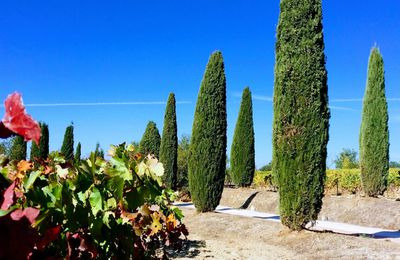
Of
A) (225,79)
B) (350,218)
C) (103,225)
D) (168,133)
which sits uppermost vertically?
(225,79)

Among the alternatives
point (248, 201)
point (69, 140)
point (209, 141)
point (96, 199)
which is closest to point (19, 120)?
point (96, 199)

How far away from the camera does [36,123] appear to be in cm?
58

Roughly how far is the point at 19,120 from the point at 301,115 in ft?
29.3

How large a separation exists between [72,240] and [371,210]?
13148 millimetres

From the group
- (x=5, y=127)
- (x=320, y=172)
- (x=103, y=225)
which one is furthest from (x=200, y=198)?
(x=5, y=127)

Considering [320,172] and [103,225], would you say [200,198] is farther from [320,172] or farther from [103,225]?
[103,225]

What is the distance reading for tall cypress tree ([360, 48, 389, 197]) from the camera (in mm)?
15555

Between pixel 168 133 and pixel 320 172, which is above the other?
pixel 168 133

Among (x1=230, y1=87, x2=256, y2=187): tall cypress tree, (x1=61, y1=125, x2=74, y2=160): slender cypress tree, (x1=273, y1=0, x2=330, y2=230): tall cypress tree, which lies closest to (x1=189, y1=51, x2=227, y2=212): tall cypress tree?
(x1=273, y1=0, x2=330, y2=230): tall cypress tree

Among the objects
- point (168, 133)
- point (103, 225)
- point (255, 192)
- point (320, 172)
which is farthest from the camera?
point (168, 133)

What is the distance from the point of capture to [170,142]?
21.0 meters

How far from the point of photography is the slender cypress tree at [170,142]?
2072 centimetres

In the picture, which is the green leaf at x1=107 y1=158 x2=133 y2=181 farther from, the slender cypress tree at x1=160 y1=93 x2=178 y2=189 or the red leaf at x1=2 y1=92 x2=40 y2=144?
the slender cypress tree at x1=160 y1=93 x2=178 y2=189

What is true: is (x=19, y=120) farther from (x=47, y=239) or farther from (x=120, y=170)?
(x=120, y=170)
